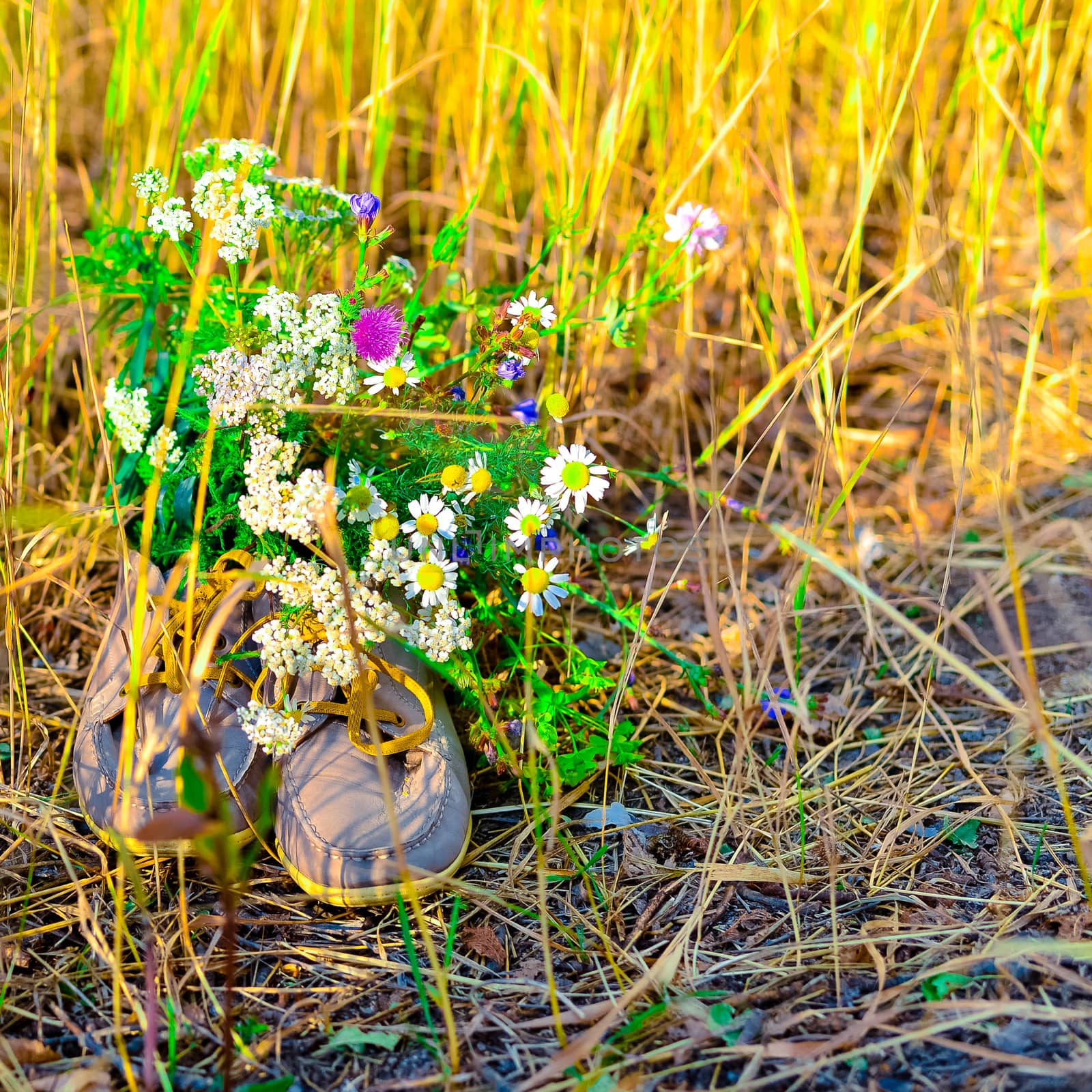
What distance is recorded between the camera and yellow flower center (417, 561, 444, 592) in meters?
1.00

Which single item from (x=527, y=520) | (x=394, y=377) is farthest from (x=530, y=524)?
(x=394, y=377)

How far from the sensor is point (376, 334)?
1.05m

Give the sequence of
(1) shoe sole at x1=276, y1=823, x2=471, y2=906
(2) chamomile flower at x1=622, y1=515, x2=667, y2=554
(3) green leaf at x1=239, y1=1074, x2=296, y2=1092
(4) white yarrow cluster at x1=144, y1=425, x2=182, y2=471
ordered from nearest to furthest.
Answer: (3) green leaf at x1=239, y1=1074, x2=296, y2=1092 < (4) white yarrow cluster at x1=144, y1=425, x2=182, y2=471 < (1) shoe sole at x1=276, y1=823, x2=471, y2=906 < (2) chamomile flower at x1=622, y1=515, x2=667, y2=554

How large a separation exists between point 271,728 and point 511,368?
0.47 m

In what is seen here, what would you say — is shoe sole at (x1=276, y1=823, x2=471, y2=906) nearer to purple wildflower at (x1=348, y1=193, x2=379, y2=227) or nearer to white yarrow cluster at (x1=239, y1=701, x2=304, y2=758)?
white yarrow cluster at (x1=239, y1=701, x2=304, y2=758)

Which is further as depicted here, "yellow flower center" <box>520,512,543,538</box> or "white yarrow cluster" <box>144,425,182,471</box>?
"yellow flower center" <box>520,512,543,538</box>

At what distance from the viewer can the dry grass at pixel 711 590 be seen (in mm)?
834

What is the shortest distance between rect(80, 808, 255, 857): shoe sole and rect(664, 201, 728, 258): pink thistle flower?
88cm

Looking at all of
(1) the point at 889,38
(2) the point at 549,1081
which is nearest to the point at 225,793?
(2) the point at 549,1081

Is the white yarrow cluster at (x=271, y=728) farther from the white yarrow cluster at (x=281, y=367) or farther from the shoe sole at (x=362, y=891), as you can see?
the white yarrow cluster at (x=281, y=367)

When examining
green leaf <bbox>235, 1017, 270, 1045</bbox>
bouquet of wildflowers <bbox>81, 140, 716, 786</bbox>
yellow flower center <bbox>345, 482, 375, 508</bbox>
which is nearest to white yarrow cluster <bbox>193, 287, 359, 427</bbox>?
bouquet of wildflowers <bbox>81, 140, 716, 786</bbox>

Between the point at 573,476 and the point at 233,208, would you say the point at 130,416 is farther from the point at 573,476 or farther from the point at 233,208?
the point at 573,476

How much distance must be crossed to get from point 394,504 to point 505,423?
0.74 feet

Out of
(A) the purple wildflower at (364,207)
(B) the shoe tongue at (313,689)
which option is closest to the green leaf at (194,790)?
(B) the shoe tongue at (313,689)
